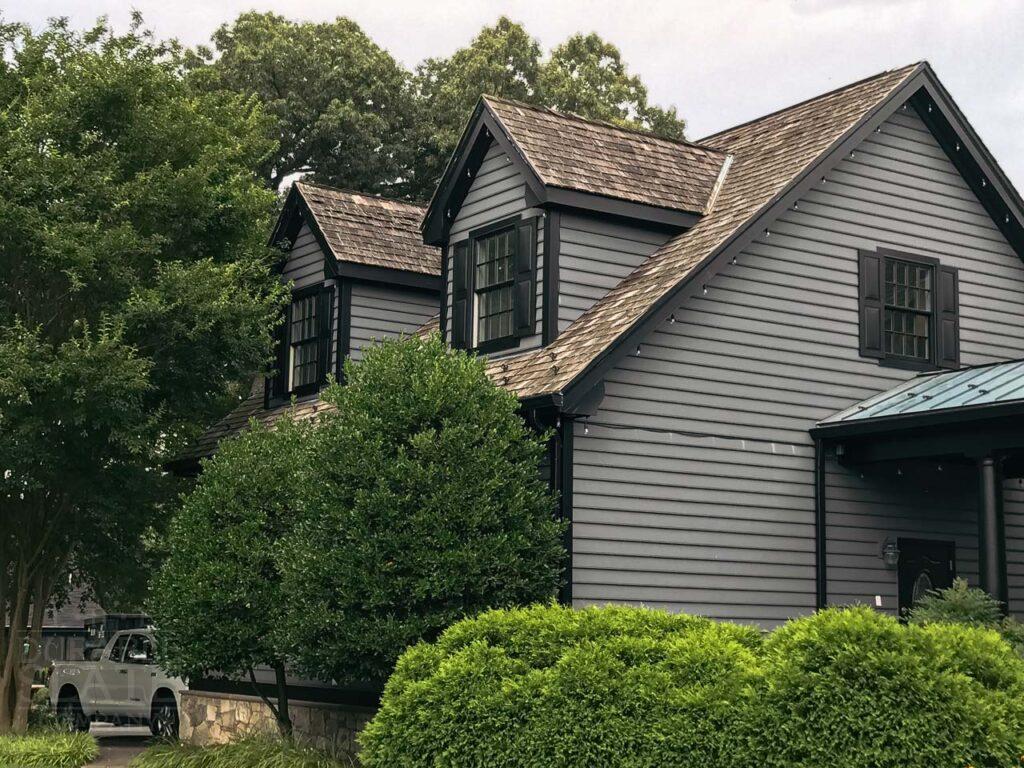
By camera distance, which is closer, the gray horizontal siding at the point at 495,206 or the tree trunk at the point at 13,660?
the gray horizontal siding at the point at 495,206

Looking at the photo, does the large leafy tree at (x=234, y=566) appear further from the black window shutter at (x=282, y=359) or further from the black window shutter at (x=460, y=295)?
the black window shutter at (x=282, y=359)

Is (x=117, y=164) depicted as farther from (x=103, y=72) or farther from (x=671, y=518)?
(x=671, y=518)

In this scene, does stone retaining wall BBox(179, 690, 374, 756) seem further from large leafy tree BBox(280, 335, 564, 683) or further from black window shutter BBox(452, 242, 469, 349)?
black window shutter BBox(452, 242, 469, 349)

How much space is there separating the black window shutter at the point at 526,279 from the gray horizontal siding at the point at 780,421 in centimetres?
170

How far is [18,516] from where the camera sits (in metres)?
21.2

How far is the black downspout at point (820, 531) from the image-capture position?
16.1 meters

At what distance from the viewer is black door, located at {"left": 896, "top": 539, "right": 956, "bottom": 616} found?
16.9m

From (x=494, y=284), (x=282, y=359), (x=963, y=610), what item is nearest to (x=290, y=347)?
(x=282, y=359)

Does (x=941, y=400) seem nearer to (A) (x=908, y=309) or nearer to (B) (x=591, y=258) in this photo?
(A) (x=908, y=309)

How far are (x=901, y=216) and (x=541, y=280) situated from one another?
4857 mm

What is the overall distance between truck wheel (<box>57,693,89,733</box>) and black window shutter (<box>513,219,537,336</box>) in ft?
38.8

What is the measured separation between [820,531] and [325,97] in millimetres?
22966

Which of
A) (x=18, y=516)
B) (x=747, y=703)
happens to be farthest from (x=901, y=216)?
(x=18, y=516)

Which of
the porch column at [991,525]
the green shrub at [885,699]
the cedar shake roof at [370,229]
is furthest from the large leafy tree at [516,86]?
the green shrub at [885,699]
